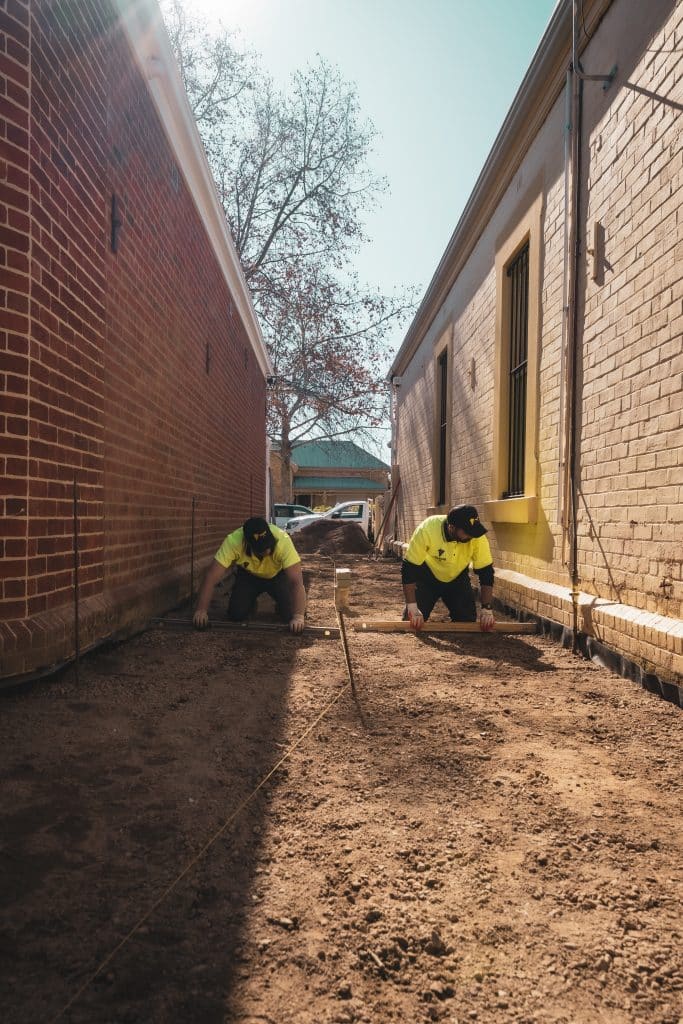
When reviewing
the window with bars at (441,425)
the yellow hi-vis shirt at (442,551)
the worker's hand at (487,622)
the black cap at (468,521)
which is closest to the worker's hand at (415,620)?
the worker's hand at (487,622)

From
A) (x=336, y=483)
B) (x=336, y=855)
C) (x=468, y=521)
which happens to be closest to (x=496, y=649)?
(x=468, y=521)

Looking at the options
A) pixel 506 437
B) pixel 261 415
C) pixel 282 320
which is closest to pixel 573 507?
pixel 506 437

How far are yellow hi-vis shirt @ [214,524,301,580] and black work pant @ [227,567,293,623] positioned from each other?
0.20 ft

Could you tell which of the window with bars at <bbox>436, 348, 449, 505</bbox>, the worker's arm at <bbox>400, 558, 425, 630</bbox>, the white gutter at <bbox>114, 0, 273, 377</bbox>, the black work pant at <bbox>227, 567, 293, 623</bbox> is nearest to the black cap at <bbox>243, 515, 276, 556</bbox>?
the black work pant at <bbox>227, 567, 293, 623</bbox>

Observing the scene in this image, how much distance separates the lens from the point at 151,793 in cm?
225

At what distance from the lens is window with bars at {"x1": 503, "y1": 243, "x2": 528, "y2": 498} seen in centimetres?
661

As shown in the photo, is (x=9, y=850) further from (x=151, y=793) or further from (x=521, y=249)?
(x=521, y=249)

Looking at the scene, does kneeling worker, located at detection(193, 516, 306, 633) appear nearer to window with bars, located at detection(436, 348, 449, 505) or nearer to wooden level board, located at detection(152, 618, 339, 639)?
wooden level board, located at detection(152, 618, 339, 639)

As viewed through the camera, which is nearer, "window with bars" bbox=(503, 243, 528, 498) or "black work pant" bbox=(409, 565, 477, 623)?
"black work pant" bbox=(409, 565, 477, 623)

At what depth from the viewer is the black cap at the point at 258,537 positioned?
524cm

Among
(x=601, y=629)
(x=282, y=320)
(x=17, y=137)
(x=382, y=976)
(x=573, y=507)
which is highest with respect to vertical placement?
(x=282, y=320)

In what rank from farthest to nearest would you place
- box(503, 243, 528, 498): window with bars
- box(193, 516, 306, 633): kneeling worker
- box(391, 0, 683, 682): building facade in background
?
1. box(503, 243, 528, 498): window with bars
2. box(193, 516, 306, 633): kneeling worker
3. box(391, 0, 683, 682): building facade in background

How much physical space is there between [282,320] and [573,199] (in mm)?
16475

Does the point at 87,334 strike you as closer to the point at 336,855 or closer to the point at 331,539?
the point at 336,855
